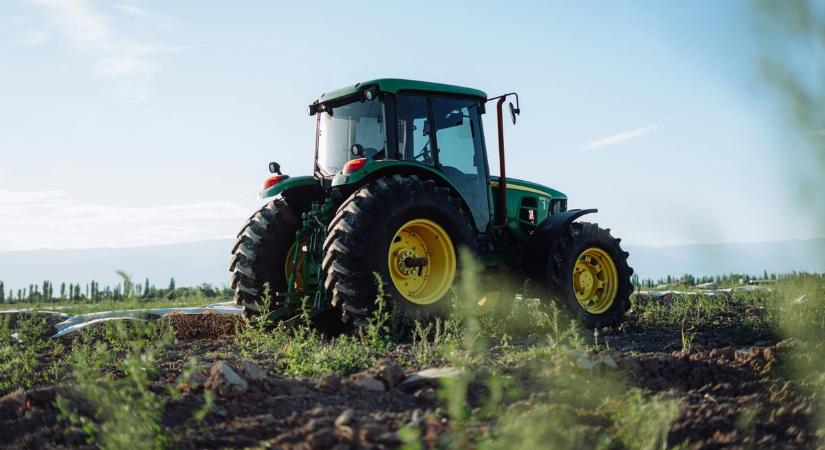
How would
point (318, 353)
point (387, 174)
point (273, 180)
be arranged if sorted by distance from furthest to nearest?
point (273, 180), point (387, 174), point (318, 353)

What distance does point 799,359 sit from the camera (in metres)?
3.62

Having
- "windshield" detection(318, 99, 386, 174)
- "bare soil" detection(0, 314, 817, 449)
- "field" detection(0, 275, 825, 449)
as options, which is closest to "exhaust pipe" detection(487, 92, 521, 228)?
"windshield" detection(318, 99, 386, 174)

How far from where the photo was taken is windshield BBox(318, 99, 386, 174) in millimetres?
7238

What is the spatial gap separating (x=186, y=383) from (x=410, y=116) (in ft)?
13.2

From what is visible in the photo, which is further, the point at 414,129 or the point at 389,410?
the point at 414,129

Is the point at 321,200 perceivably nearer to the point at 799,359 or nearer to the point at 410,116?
the point at 410,116

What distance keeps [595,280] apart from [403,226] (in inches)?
119

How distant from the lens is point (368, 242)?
20.3 feet

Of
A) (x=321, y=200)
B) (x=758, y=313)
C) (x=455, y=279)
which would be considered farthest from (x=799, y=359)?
(x=758, y=313)

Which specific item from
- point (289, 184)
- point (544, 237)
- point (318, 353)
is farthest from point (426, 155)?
point (318, 353)

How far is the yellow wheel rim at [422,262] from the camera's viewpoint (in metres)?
6.67

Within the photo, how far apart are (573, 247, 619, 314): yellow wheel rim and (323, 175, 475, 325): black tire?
94.6 inches

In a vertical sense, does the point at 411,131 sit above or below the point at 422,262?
above

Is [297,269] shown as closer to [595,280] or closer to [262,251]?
[262,251]
